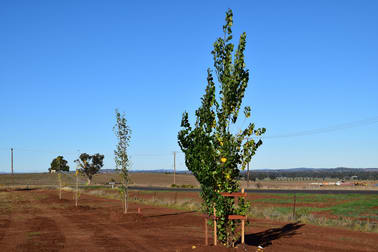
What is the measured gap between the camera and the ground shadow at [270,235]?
16328mm

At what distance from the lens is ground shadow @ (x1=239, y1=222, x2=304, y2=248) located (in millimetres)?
16328

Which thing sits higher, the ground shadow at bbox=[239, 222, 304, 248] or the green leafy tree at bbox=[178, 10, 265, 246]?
the green leafy tree at bbox=[178, 10, 265, 246]

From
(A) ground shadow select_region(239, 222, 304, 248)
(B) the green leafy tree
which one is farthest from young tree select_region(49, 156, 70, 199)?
(B) the green leafy tree

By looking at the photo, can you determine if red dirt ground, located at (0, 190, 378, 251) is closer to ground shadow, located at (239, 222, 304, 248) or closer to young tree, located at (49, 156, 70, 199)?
ground shadow, located at (239, 222, 304, 248)

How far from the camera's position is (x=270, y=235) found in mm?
18703

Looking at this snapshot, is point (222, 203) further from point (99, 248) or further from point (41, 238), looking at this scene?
point (41, 238)

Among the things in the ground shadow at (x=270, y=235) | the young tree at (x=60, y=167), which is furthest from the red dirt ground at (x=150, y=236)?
the young tree at (x=60, y=167)

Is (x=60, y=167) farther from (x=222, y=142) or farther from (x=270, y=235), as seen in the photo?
(x=222, y=142)

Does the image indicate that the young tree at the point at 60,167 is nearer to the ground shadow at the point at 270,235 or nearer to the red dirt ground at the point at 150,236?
the red dirt ground at the point at 150,236

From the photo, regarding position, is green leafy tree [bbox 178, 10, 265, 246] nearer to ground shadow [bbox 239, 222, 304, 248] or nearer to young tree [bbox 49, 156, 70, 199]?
ground shadow [bbox 239, 222, 304, 248]

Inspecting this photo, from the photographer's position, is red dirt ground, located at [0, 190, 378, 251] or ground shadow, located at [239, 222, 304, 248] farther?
ground shadow, located at [239, 222, 304, 248]

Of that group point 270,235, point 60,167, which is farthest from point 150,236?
point 60,167

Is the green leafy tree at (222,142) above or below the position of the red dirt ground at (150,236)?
above

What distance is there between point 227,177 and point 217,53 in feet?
13.0
